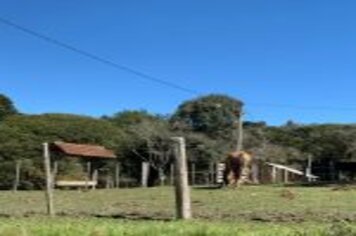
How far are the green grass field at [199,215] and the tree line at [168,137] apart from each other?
1023 inches

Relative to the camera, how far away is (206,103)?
86.2m

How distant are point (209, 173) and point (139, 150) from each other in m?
9.74

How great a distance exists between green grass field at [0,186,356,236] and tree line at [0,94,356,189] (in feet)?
85.2

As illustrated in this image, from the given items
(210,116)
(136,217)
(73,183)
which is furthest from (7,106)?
(136,217)

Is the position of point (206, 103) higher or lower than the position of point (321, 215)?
higher

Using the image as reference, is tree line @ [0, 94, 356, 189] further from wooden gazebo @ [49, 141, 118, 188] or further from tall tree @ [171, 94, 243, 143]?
wooden gazebo @ [49, 141, 118, 188]

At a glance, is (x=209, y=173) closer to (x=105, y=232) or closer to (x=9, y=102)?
(x=9, y=102)

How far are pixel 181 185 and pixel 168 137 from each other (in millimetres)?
49444

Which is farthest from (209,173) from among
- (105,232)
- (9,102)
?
(105,232)

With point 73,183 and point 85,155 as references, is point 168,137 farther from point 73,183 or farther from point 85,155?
point 73,183

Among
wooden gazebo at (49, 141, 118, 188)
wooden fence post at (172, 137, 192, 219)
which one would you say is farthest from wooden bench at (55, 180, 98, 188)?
wooden fence post at (172, 137, 192, 219)

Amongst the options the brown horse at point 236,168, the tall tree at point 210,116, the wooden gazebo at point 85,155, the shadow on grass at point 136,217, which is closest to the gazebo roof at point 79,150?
the wooden gazebo at point 85,155

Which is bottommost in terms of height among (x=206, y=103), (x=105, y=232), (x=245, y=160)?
(x=105, y=232)

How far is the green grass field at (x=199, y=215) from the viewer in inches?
585
